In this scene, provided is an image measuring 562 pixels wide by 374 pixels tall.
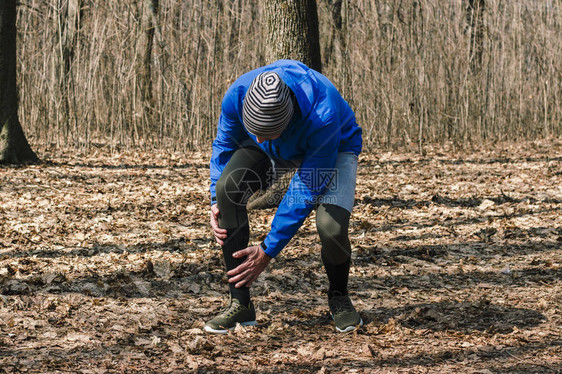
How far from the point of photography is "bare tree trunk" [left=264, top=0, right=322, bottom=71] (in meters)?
5.22

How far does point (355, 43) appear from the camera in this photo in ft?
32.2

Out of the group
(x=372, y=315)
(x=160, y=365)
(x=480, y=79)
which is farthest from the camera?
(x=480, y=79)

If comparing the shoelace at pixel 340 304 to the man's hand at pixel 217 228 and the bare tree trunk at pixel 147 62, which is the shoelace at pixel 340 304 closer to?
the man's hand at pixel 217 228

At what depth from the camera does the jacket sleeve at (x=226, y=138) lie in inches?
104

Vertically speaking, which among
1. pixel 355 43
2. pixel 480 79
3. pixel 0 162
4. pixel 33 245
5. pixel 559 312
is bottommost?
pixel 559 312

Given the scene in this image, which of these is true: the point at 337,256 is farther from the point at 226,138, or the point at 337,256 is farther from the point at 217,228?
the point at 226,138

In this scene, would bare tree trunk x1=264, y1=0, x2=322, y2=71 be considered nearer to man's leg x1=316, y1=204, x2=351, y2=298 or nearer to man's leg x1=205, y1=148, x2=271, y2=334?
man's leg x1=205, y1=148, x2=271, y2=334

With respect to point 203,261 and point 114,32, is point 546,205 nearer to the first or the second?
point 203,261

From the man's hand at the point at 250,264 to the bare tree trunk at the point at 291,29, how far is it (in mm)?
3034

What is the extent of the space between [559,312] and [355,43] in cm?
727

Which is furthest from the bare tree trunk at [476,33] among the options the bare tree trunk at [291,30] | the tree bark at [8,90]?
the tree bark at [8,90]

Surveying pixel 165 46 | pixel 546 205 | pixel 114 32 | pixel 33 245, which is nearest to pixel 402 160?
pixel 546 205

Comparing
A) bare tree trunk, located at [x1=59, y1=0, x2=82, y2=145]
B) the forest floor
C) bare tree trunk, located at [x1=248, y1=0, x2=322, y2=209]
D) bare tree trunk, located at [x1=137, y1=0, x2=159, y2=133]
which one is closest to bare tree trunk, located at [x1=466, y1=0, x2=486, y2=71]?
Answer: the forest floor

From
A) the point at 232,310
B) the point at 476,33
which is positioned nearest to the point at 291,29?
the point at 232,310
